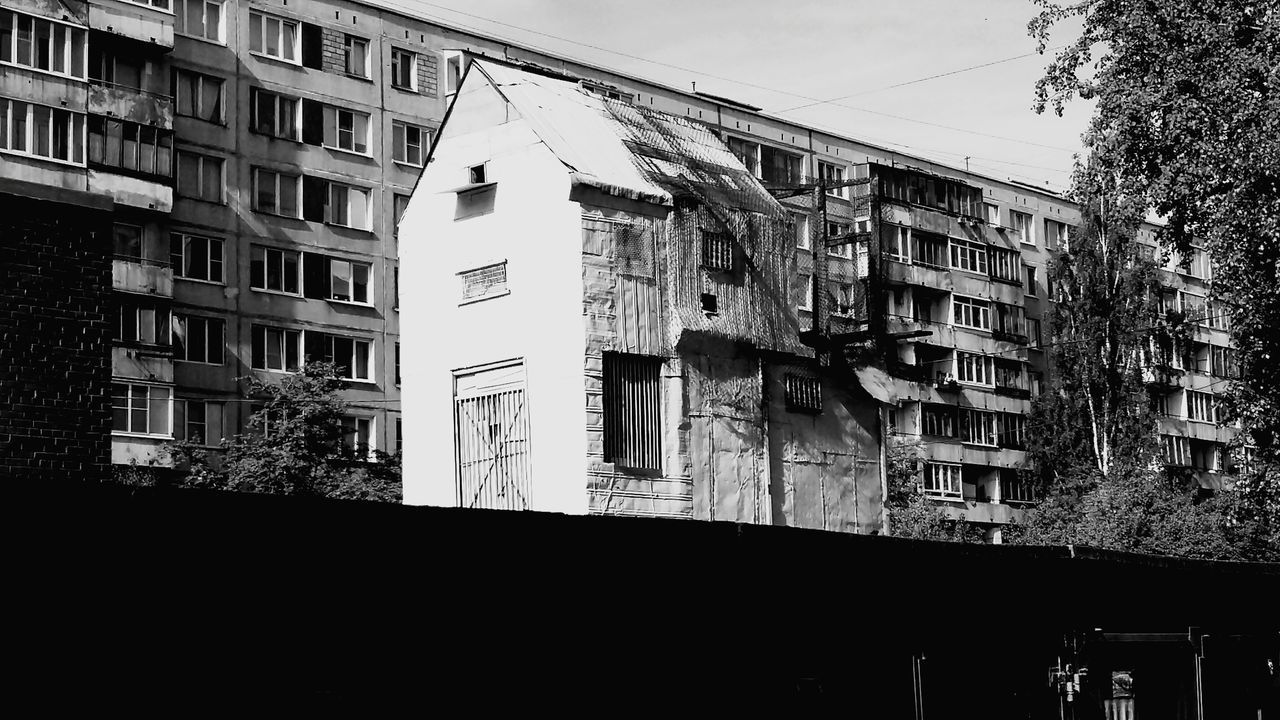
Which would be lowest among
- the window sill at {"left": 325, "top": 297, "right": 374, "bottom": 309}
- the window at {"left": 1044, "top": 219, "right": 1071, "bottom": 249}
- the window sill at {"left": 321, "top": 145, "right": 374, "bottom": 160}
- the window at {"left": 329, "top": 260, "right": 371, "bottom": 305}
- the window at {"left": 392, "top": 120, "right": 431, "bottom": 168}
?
the window sill at {"left": 325, "top": 297, "right": 374, "bottom": 309}

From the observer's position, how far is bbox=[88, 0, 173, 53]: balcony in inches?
1923

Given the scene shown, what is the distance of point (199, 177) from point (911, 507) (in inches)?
1078

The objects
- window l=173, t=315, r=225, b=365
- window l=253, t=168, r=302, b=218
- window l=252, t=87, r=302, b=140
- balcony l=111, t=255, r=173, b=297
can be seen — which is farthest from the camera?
window l=252, t=87, r=302, b=140

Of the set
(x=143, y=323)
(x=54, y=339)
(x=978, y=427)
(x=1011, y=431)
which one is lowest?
(x=54, y=339)

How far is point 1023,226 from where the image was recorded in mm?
81375

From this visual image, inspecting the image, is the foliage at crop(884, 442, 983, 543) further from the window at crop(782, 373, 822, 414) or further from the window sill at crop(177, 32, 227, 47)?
the window sill at crop(177, 32, 227, 47)

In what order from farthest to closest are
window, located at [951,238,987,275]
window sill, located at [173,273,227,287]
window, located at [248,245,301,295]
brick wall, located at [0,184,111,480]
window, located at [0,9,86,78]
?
window, located at [951,238,987,275] → window, located at [248,245,301,295] → window sill, located at [173,273,227,287] → window, located at [0,9,86,78] → brick wall, located at [0,184,111,480]

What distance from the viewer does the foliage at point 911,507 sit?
58.2 m

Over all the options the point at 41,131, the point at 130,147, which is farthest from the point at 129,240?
the point at 41,131

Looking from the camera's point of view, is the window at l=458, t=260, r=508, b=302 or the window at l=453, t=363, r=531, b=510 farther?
the window at l=458, t=260, r=508, b=302


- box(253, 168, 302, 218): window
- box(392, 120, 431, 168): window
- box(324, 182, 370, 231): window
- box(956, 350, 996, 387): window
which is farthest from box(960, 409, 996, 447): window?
box(253, 168, 302, 218): window

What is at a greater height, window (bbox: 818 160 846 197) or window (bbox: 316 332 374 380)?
window (bbox: 818 160 846 197)

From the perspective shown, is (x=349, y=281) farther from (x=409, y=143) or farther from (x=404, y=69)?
(x=404, y=69)

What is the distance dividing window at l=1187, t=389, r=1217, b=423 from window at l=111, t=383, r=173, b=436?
53.7 meters
